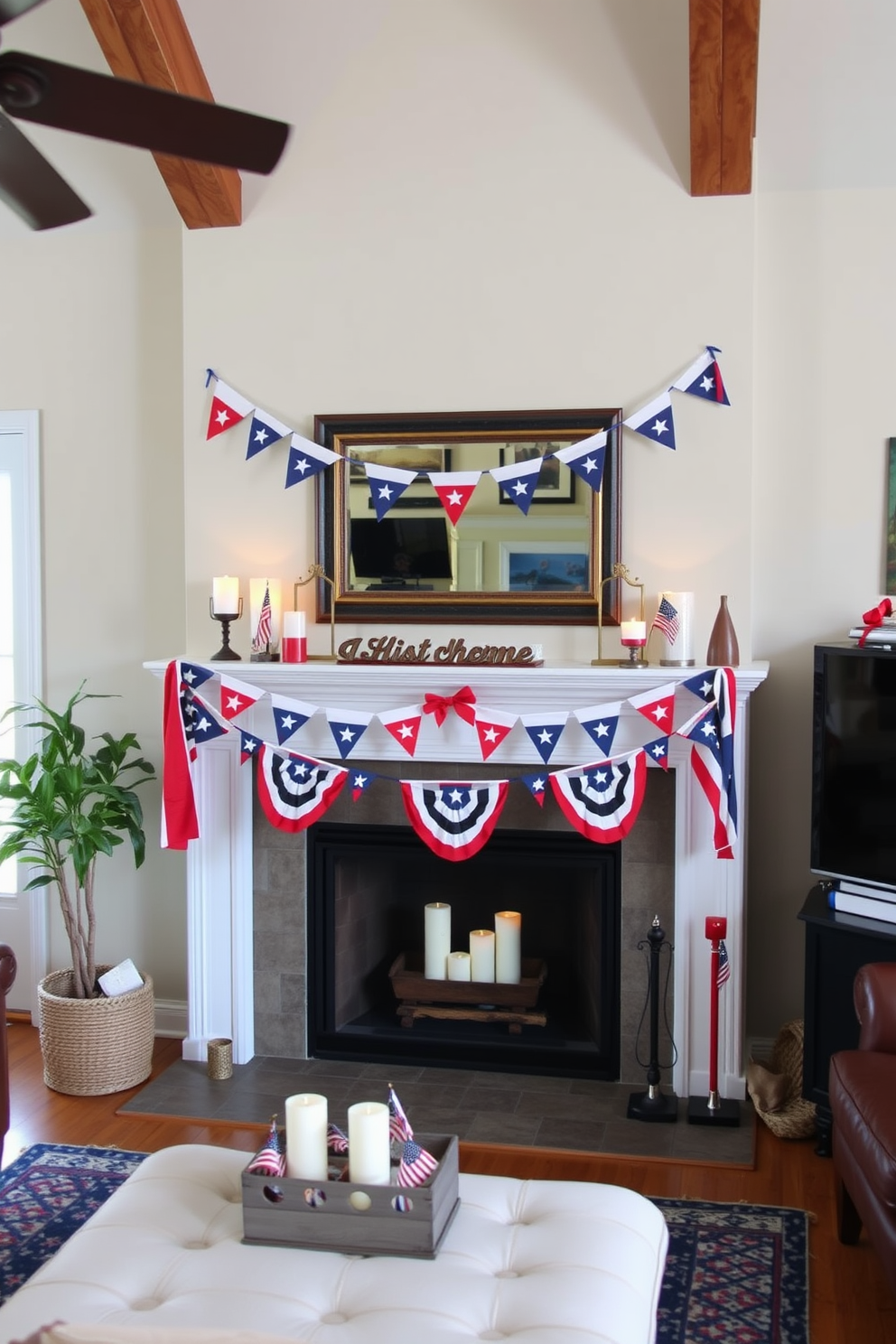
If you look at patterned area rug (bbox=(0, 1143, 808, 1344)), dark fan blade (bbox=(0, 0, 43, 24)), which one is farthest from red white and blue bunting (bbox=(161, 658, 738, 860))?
dark fan blade (bbox=(0, 0, 43, 24))

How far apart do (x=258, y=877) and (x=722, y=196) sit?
2439 millimetres

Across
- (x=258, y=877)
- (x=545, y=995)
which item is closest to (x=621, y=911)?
(x=545, y=995)

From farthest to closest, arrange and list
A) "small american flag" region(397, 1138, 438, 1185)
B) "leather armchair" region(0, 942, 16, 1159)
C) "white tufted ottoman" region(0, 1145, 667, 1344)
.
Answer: "leather armchair" region(0, 942, 16, 1159)
"small american flag" region(397, 1138, 438, 1185)
"white tufted ottoman" region(0, 1145, 667, 1344)

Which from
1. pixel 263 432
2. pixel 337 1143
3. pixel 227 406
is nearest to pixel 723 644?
pixel 263 432

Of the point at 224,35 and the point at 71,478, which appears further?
the point at 71,478

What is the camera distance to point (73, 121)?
6.31 feet

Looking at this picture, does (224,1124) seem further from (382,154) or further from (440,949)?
(382,154)

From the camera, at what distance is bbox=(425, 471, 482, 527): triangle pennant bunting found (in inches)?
146

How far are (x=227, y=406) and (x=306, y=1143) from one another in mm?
2328

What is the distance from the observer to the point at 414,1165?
2232mm

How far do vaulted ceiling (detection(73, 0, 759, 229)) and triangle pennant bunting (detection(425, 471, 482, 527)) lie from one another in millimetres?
1014

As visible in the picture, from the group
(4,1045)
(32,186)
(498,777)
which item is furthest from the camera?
(498,777)

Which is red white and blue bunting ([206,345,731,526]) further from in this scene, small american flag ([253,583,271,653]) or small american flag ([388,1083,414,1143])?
small american flag ([388,1083,414,1143])

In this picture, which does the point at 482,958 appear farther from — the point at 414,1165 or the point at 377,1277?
the point at 377,1277
